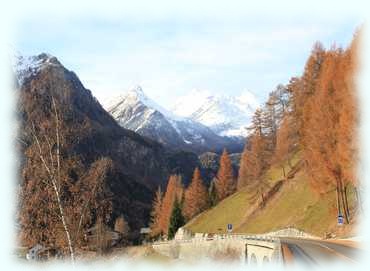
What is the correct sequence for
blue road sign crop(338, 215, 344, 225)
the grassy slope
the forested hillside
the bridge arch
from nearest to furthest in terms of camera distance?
the bridge arch
blue road sign crop(338, 215, 344, 225)
the forested hillside
the grassy slope

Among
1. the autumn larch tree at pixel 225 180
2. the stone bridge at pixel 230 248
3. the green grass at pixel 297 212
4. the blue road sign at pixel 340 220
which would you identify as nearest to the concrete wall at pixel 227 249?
the stone bridge at pixel 230 248

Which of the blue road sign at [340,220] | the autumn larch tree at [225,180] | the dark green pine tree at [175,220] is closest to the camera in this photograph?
the blue road sign at [340,220]

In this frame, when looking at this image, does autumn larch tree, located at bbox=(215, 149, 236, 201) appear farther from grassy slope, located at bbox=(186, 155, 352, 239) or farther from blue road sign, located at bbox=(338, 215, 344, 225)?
blue road sign, located at bbox=(338, 215, 344, 225)

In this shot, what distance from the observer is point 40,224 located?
1459cm

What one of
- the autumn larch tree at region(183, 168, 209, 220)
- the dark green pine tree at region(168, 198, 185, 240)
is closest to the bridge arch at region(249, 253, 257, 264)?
the dark green pine tree at region(168, 198, 185, 240)

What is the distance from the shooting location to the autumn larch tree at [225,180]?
9712 cm

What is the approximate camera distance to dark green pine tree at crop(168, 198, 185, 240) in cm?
9284

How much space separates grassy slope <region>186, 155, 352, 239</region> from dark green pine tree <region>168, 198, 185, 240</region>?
5514 mm

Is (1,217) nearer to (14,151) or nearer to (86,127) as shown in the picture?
(14,151)

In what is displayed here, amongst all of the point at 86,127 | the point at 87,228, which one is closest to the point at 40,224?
the point at 87,228

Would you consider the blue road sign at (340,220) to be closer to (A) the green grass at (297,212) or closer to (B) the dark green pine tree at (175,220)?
(A) the green grass at (297,212)

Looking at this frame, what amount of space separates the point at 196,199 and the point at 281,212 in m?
37.6

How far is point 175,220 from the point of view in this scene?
308 feet

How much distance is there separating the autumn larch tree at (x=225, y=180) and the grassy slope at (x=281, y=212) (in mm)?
9137
